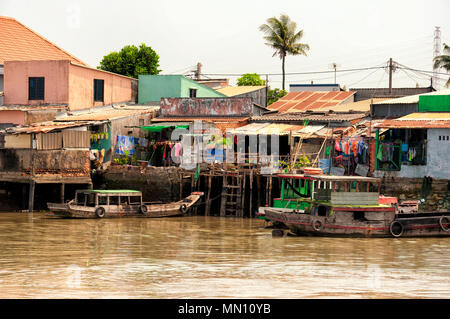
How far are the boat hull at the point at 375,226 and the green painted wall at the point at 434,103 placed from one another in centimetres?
859

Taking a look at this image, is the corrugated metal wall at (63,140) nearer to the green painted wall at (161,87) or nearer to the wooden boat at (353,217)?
the green painted wall at (161,87)

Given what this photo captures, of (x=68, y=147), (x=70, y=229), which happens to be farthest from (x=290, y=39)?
(x=70, y=229)

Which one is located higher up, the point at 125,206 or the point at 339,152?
the point at 339,152

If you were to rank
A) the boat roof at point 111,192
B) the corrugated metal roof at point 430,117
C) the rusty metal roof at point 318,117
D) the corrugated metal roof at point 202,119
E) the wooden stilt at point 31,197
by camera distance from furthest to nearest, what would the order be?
1. the corrugated metal roof at point 202,119
2. the rusty metal roof at point 318,117
3. the wooden stilt at point 31,197
4. the corrugated metal roof at point 430,117
5. the boat roof at point 111,192

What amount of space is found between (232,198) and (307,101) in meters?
14.6

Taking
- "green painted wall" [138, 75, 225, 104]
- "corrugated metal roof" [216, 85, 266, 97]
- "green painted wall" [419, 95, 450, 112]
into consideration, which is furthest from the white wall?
"corrugated metal roof" [216, 85, 266, 97]

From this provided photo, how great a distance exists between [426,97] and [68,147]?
1638 centimetres

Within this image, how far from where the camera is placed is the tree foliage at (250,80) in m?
54.1

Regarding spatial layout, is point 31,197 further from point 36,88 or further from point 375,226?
point 375,226

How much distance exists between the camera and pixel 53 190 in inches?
1240

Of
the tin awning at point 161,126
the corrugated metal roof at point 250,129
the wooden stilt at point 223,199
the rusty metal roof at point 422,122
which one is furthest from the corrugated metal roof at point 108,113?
the rusty metal roof at point 422,122

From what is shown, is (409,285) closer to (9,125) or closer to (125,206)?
(125,206)

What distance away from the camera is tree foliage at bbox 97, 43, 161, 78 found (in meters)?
46.5

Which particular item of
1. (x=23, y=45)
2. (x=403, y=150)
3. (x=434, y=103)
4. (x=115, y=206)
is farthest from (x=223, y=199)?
(x=23, y=45)
